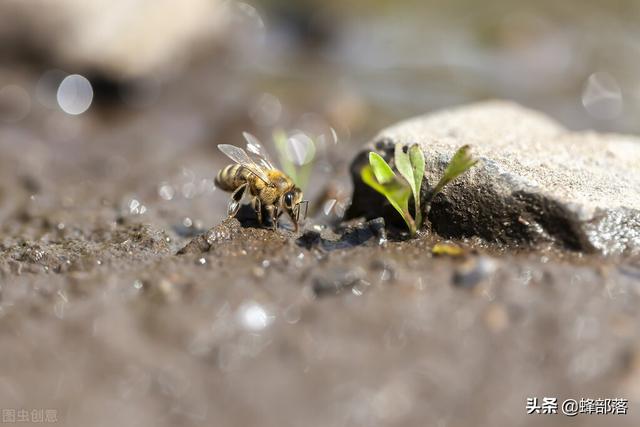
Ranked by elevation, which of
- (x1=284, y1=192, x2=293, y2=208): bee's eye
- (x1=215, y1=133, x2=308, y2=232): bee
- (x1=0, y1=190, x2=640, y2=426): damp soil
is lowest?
(x1=0, y1=190, x2=640, y2=426): damp soil

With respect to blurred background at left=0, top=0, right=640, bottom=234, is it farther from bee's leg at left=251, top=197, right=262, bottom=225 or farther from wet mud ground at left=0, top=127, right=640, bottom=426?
wet mud ground at left=0, top=127, right=640, bottom=426

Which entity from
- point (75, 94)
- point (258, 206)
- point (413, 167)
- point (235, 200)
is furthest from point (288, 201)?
point (75, 94)

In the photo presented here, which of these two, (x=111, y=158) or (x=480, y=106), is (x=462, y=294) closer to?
(x=480, y=106)

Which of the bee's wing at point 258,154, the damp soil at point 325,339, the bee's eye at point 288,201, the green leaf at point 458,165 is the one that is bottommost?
the damp soil at point 325,339

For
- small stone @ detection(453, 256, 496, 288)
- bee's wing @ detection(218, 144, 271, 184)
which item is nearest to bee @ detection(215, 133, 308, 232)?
bee's wing @ detection(218, 144, 271, 184)

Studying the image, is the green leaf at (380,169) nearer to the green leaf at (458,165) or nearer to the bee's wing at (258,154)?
the green leaf at (458,165)

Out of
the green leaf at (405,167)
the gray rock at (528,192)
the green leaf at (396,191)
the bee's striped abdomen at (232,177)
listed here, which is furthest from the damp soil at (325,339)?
the bee's striped abdomen at (232,177)

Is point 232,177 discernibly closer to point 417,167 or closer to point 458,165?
point 417,167
